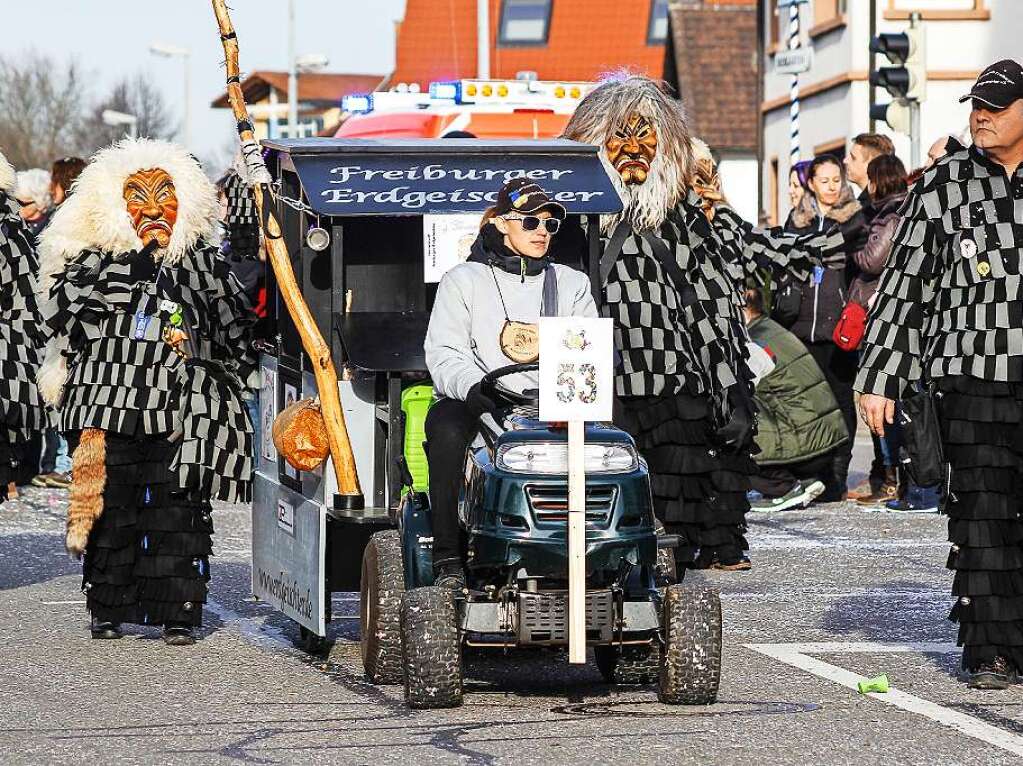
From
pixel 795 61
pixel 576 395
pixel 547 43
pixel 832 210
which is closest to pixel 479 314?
pixel 576 395

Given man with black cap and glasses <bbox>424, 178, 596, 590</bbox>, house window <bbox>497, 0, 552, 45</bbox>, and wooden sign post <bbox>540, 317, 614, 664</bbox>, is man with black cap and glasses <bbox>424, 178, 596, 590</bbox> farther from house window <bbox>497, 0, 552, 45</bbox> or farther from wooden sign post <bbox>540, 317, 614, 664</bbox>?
house window <bbox>497, 0, 552, 45</bbox>

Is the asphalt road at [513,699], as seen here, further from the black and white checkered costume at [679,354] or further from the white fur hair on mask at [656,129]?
the white fur hair on mask at [656,129]

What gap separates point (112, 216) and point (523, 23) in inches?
1866

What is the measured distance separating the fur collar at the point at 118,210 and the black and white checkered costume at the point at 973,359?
2.90m

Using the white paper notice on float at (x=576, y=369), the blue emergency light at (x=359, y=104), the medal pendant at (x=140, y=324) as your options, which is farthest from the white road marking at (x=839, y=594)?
the blue emergency light at (x=359, y=104)

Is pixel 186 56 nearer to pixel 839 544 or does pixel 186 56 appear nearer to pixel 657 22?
pixel 657 22

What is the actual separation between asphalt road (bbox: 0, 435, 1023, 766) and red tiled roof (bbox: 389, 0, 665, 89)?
1512 inches

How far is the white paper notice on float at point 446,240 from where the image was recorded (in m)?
9.28

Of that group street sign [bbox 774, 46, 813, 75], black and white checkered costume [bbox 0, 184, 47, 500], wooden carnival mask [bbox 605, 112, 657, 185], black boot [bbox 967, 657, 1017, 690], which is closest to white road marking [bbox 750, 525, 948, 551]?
wooden carnival mask [bbox 605, 112, 657, 185]

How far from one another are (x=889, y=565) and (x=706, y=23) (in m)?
40.7

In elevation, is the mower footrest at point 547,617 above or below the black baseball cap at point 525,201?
below

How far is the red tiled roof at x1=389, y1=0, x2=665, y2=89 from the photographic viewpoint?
162ft

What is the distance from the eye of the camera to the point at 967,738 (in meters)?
7.28

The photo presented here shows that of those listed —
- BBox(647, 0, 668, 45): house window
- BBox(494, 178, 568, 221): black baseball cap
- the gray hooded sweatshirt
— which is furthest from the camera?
BBox(647, 0, 668, 45): house window
